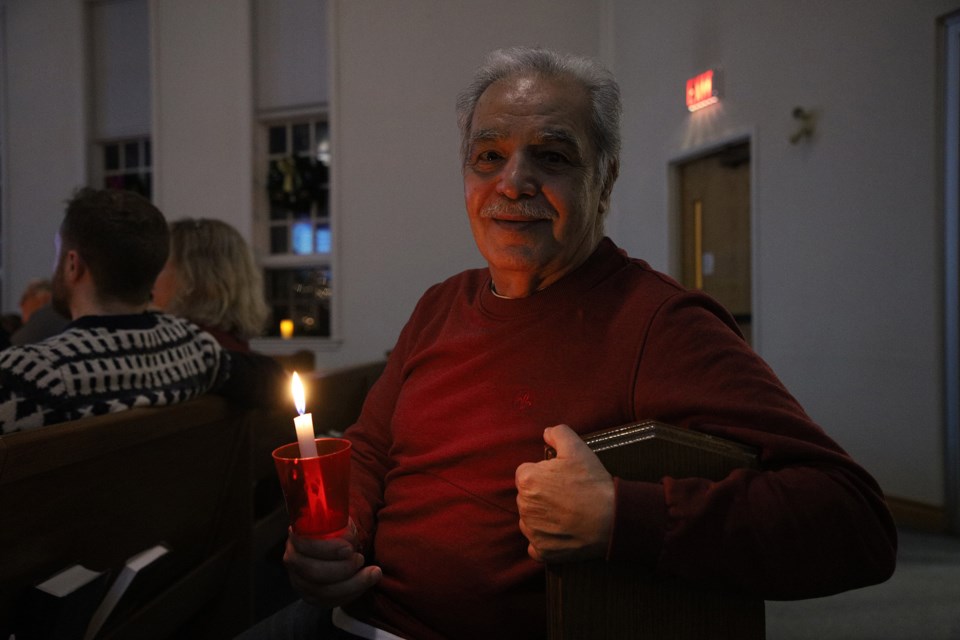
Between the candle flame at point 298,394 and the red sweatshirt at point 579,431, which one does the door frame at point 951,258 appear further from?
the candle flame at point 298,394

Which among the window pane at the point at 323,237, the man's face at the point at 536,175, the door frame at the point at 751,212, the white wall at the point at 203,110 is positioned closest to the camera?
the man's face at the point at 536,175

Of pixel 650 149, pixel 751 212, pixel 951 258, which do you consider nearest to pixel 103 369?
pixel 951 258

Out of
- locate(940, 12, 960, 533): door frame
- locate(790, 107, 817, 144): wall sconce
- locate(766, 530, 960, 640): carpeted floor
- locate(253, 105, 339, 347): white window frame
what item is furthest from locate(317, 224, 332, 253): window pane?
locate(766, 530, 960, 640): carpeted floor

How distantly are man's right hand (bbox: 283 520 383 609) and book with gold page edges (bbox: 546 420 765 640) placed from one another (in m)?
0.34

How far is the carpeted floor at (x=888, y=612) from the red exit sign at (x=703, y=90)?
9.86 feet

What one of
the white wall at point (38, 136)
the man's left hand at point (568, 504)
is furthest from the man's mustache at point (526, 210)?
the white wall at point (38, 136)

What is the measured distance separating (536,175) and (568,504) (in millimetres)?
548

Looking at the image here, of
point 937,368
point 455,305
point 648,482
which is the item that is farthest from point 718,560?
point 937,368

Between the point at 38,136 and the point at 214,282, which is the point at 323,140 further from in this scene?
the point at 214,282

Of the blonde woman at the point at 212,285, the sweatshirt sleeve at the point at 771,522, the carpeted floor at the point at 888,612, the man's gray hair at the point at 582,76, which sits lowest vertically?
the carpeted floor at the point at 888,612

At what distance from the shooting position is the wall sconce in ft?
11.6

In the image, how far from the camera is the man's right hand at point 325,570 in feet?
3.02

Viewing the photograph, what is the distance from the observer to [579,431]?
36.2 inches

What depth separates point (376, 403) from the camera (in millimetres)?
1252
